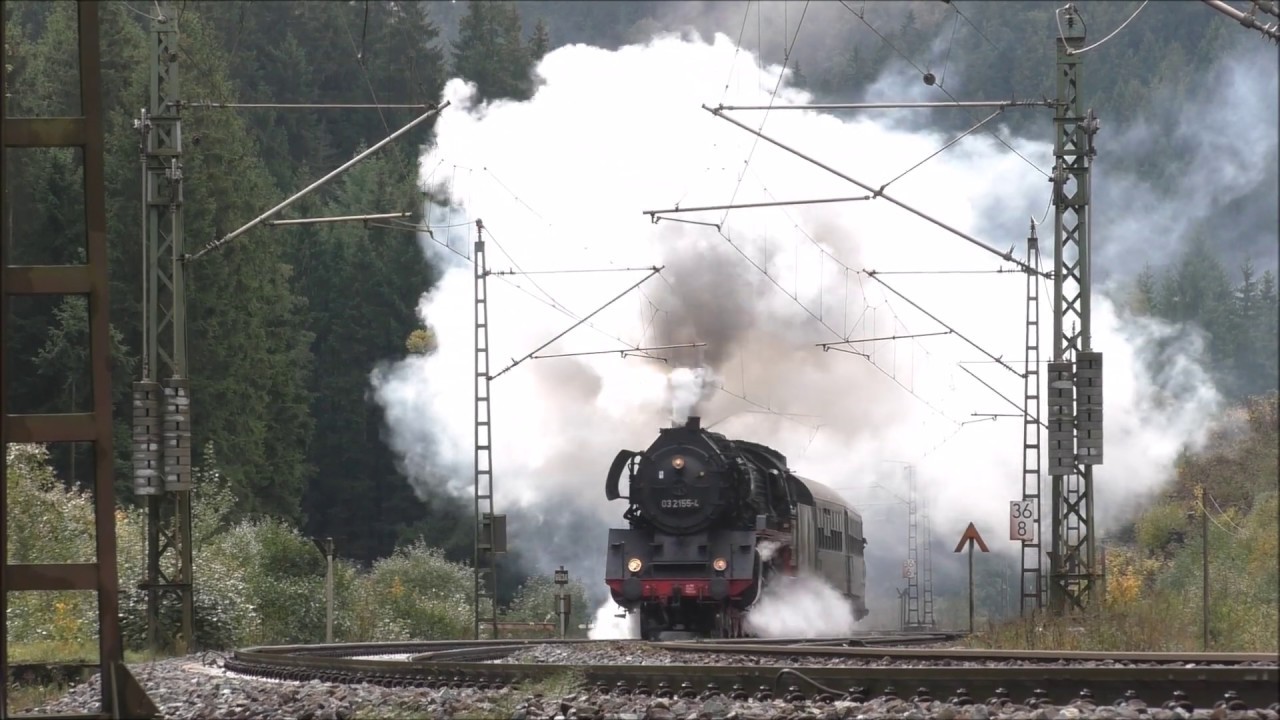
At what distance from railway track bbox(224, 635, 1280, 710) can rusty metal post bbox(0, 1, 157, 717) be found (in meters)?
4.08

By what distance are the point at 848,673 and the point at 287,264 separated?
179ft

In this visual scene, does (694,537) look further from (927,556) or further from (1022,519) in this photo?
(927,556)

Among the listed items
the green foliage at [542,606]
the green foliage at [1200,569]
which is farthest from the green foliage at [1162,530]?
the green foliage at [542,606]

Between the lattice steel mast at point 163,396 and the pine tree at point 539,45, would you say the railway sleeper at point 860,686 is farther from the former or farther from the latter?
the pine tree at point 539,45

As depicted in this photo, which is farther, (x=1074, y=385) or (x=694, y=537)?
(x=694, y=537)

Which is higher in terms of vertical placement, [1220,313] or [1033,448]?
[1220,313]

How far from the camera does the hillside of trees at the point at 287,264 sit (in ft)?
151

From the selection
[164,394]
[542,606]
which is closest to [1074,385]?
[164,394]

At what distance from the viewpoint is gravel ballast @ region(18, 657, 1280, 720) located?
28.3 feet

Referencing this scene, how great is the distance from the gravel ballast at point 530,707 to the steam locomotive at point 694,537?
1001 centimetres

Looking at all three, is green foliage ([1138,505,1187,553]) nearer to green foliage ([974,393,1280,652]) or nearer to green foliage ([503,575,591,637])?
green foliage ([974,393,1280,652])

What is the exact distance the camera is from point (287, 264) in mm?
62312

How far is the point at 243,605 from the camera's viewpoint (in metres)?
24.9

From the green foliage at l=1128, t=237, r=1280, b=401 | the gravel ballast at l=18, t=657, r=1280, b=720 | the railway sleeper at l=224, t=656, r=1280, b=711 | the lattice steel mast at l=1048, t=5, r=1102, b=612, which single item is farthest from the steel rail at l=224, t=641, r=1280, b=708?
the green foliage at l=1128, t=237, r=1280, b=401
